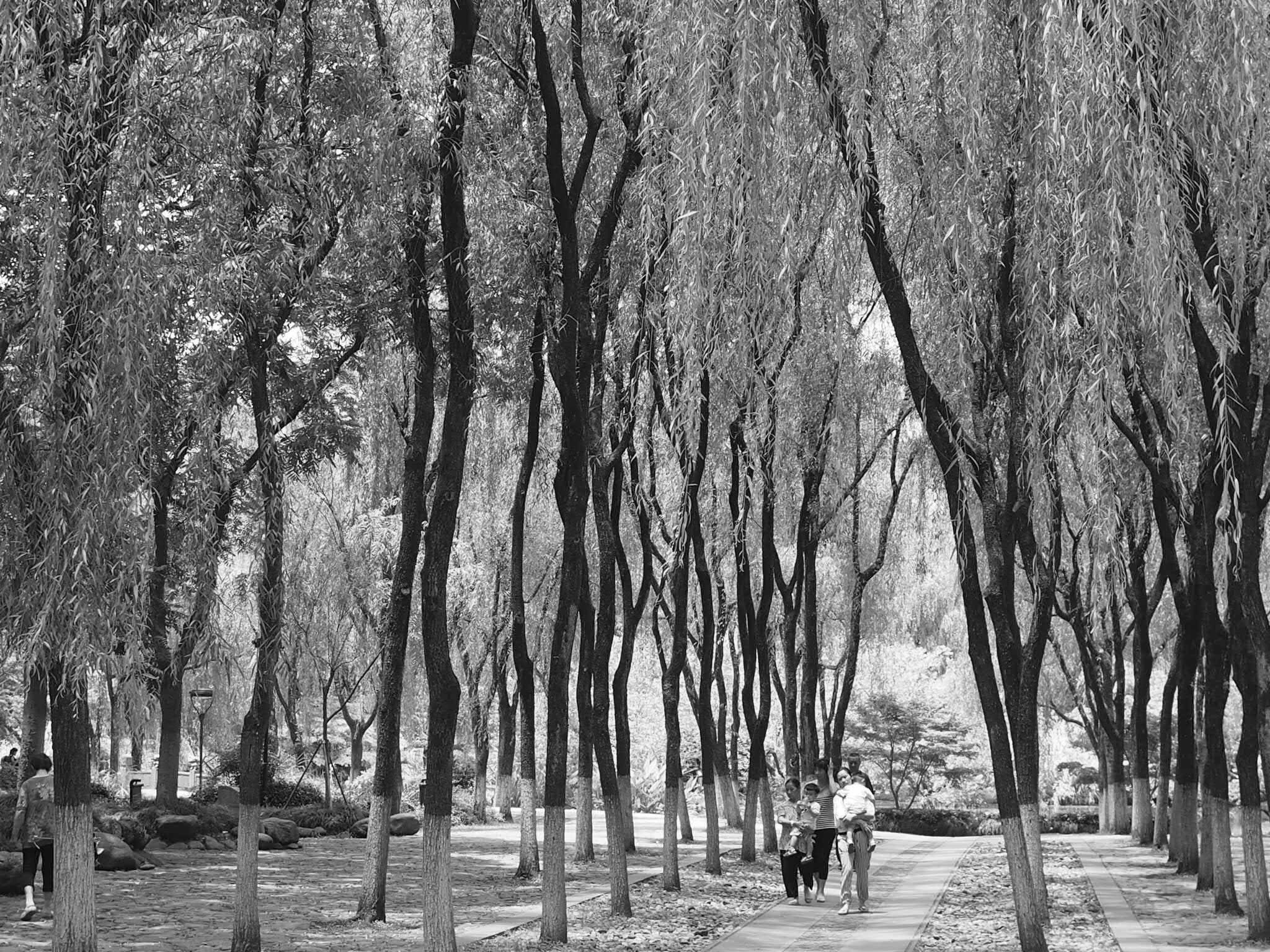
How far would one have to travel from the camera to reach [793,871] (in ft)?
50.0

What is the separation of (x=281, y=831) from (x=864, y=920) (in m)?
12.9

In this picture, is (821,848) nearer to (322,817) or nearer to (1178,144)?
(1178,144)

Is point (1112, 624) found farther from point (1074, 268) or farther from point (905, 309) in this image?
point (1074, 268)

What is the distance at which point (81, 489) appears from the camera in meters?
7.94

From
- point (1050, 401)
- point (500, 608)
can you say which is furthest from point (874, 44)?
point (500, 608)

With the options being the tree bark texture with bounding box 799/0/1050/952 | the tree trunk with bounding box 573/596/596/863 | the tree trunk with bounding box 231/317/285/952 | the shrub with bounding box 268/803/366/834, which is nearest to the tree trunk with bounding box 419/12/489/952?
the tree trunk with bounding box 231/317/285/952

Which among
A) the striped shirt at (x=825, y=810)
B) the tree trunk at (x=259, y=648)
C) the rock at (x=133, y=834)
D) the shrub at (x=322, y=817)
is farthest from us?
the shrub at (x=322, y=817)

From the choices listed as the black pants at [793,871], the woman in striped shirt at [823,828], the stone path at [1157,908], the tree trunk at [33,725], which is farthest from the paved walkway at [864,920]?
the tree trunk at [33,725]

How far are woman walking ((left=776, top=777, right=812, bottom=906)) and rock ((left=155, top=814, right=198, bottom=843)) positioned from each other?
10795 mm

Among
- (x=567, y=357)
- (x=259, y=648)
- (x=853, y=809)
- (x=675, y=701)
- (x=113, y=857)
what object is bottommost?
(x=113, y=857)

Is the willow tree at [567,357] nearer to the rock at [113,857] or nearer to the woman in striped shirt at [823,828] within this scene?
the woman in striped shirt at [823,828]

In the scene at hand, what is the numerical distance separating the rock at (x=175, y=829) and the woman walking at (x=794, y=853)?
10795 mm

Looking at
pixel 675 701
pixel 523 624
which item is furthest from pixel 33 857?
pixel 675 701

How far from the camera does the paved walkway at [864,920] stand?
1173 cm
